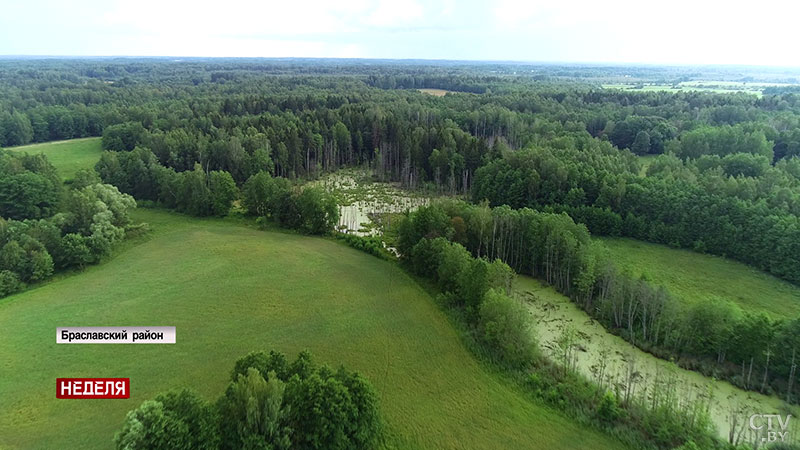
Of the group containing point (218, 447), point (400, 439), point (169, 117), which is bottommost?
point (400, 439)

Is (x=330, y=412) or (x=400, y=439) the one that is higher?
(x=330, y=412)

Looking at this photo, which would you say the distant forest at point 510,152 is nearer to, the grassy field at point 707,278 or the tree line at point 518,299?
the grassy field at point 707,278

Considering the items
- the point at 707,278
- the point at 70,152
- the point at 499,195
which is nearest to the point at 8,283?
the point at 499,195

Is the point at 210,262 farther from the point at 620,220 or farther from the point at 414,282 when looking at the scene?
the point at 620,220

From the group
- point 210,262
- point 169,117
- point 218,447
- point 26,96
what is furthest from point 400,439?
point 26,96

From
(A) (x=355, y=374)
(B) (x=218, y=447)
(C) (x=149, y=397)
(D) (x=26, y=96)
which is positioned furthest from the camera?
(D) (x=26, y=96)

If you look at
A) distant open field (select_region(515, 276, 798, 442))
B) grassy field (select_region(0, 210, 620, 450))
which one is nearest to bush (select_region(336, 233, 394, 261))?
grassy field (select_region(0, 210, 620, 450))
